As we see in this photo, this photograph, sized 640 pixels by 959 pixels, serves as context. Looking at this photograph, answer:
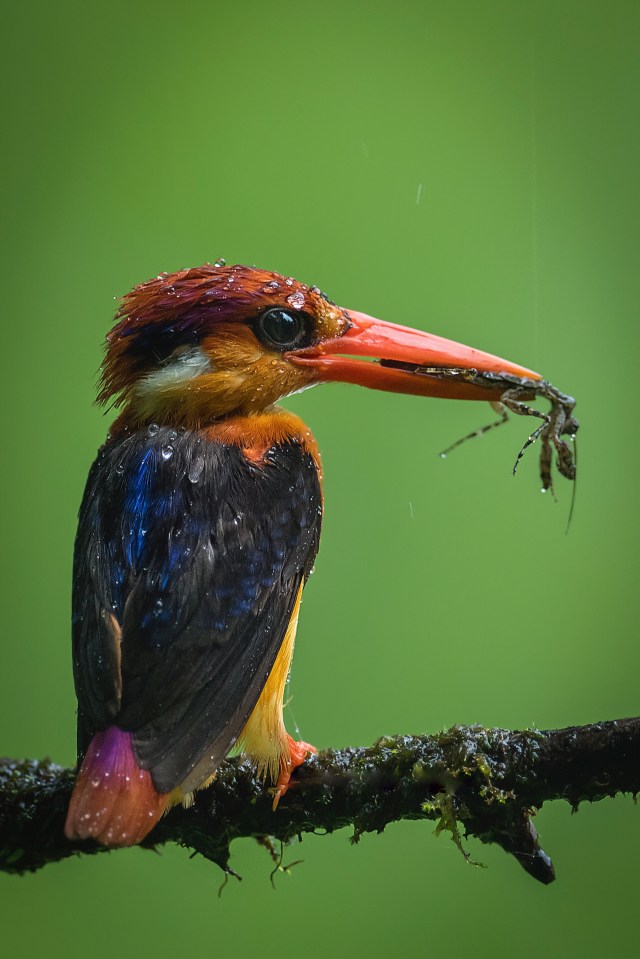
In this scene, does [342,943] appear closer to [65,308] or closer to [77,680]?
[77,680]

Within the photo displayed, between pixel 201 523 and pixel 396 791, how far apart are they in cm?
49

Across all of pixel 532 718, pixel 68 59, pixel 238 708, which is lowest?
pixel 532 718

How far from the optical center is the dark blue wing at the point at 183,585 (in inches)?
50.2

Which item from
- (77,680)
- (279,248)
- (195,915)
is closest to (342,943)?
(195,915)

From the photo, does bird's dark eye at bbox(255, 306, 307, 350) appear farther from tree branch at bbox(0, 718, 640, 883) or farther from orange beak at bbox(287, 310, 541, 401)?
tree branch at bbox(0, 718, 640, 883)

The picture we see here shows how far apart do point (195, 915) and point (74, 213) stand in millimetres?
1798

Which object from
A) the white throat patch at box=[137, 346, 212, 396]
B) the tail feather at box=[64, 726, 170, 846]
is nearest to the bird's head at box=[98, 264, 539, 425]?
the white throat patch at box=[137, 346, 212, 396]

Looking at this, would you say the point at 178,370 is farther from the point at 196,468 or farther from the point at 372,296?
the point at 372,296

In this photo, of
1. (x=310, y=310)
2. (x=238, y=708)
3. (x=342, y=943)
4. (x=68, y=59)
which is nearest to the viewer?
(x=238, y=708)

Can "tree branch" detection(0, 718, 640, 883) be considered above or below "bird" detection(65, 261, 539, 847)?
below

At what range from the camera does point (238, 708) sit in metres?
1.32

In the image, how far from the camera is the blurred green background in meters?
2.26

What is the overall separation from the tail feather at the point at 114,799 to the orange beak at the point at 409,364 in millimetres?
713

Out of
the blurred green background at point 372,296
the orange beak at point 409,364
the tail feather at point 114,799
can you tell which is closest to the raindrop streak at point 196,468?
the orange beak at point 409,364
